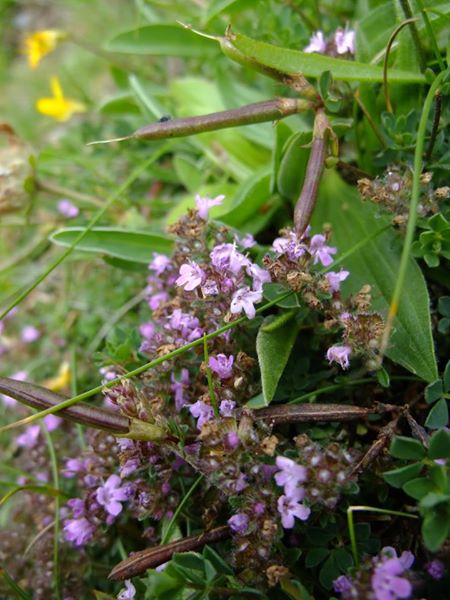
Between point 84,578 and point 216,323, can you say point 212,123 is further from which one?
point 84,578

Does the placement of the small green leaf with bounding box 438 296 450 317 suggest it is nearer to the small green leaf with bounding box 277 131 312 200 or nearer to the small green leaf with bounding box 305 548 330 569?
the small green leaf with bounding box 277 131 312 200

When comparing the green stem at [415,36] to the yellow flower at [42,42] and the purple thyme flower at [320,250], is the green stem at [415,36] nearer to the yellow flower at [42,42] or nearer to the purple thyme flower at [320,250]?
the purple thyme flower at [320,250]

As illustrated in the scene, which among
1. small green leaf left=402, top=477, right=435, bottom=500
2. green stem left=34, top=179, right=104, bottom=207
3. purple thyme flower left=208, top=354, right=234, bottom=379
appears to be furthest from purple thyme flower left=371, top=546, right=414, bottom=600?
green stem left=34, top=179, right=104, bottom=207

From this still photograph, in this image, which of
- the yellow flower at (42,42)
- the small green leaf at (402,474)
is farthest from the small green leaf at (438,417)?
the yellow flower at (42,42)

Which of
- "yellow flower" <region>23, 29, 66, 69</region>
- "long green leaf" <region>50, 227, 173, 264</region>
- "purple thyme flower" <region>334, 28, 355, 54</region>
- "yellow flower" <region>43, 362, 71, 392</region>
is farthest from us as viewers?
"yellow flower" <region>23, 29, 66, 69</region>

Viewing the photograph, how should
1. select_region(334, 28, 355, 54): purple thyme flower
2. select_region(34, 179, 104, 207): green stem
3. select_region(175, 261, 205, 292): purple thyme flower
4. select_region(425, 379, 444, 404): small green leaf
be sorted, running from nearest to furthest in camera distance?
select_region(425, 379, 444, 404): small green leaf
select_region(175, 261, 205, 292): purple thyme flower
select_region(334, 28, 355, 54): purple thyme flower
select_region(34, 179, 104, 207): green stem
